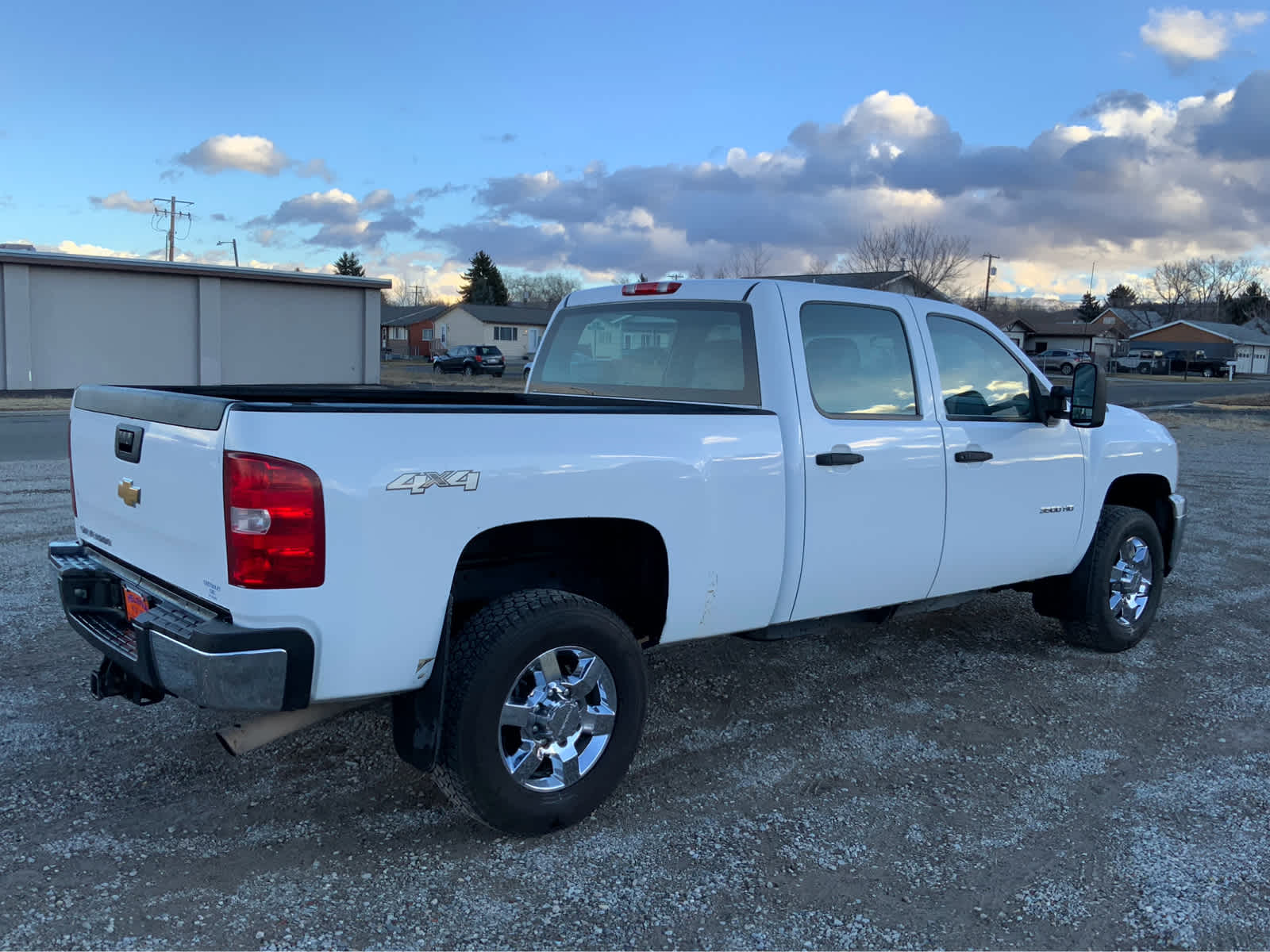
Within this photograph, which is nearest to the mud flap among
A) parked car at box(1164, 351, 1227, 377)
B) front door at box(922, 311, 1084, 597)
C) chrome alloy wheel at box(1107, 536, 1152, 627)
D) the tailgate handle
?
the tailgate handle

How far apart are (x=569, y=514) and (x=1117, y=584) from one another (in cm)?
392

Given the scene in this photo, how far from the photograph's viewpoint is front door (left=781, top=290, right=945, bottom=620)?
13.8ft

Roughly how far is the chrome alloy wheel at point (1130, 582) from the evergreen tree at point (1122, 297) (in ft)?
447

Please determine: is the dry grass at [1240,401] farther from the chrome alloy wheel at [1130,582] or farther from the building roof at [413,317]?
the building roof at [413,317]

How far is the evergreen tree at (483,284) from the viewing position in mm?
95250

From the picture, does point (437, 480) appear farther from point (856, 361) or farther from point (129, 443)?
point (856, 361)

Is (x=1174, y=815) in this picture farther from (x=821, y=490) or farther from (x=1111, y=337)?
(x=1111, y=337)

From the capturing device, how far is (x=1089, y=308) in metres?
118

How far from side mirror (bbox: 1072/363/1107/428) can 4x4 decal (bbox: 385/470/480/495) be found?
10.5 ft

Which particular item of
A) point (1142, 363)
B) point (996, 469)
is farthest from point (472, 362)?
point (1142, 363)

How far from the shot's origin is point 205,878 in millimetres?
3225

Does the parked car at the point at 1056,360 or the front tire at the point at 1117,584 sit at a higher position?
the parked car at the point at 1056,360

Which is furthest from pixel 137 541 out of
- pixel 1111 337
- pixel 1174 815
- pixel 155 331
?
pixel 1111 337

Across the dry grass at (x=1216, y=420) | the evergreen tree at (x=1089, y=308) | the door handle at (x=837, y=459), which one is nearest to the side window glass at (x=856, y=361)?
the door handle at (x=837, y=459)
